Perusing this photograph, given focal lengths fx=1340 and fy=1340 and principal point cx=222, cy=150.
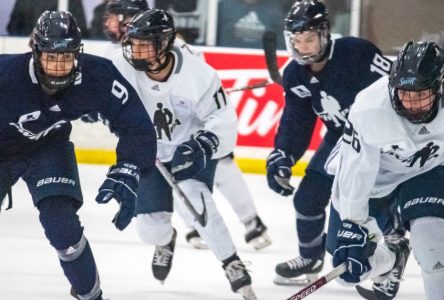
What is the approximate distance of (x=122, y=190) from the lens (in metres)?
3.86

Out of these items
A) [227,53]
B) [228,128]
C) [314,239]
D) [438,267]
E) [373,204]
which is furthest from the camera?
[227,53]

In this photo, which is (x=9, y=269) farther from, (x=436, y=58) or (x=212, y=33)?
(x=212, y=33)

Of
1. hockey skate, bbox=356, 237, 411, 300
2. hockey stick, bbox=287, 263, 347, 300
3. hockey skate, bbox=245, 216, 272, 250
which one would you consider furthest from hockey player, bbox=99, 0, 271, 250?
hockey stick, bbox=287, 263, 347, 300

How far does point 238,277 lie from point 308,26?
90cm

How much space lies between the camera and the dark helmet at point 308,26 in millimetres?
4668

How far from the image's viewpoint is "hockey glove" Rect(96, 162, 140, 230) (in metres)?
3.83

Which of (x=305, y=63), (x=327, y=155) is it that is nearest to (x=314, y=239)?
(x=327, y=155)

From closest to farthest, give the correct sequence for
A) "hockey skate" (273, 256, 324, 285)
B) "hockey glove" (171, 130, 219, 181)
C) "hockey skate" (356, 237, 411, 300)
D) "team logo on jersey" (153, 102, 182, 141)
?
"hockey skate" (356, 237, 411, 300) < "hockey glove" (171, 130, 219, 181) < "team logo on jersey" (153, 102, 182, 141) < "hockey skate" (273, 256, 324, 285)

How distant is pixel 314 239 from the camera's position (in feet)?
16.4

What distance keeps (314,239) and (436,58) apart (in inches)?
54.9

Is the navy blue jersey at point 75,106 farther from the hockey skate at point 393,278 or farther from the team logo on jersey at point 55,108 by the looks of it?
the hockey skate at point 393,278

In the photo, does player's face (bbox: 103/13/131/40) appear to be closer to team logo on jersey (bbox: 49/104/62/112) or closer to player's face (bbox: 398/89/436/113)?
team logo on jersey (bbox: 49/104/62/112)

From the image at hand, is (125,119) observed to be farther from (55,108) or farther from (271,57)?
(271,57)

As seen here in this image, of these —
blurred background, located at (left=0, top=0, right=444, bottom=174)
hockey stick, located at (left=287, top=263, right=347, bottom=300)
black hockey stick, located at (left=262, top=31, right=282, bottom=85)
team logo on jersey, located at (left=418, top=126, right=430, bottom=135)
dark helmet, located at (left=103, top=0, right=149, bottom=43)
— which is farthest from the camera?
blurred background, located at (left=0, top=0, right=444, bottom=174)
